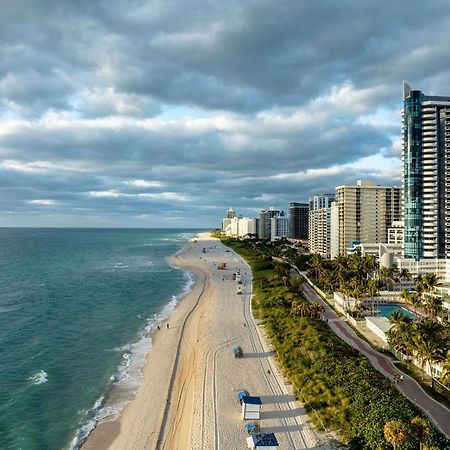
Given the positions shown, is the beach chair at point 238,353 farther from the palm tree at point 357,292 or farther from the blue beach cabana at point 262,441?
the palm tree at point 357,292

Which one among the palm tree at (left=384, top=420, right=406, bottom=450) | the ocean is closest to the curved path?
the palm tree at (left=384, top=420, right=406, bottom=450)

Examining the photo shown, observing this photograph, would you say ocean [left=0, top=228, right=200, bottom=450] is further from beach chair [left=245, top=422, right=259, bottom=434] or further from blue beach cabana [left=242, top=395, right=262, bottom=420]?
beach chair [left=245, top=422, right=259, bottom=434]

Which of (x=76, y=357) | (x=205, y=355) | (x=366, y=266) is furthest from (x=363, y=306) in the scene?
(x=76, y=357)

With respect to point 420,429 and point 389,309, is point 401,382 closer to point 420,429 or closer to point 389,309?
point 420,429

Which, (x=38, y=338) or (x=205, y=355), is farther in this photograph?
(x=38, y=338)

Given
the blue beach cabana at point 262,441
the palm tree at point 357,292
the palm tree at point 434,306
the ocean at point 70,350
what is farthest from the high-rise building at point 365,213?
the blue beach cabana at point 262,441

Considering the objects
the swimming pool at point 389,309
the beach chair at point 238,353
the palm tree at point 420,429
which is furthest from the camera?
the swimming pool at point 389,309

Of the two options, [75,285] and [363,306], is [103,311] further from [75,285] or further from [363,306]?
[363,306]
